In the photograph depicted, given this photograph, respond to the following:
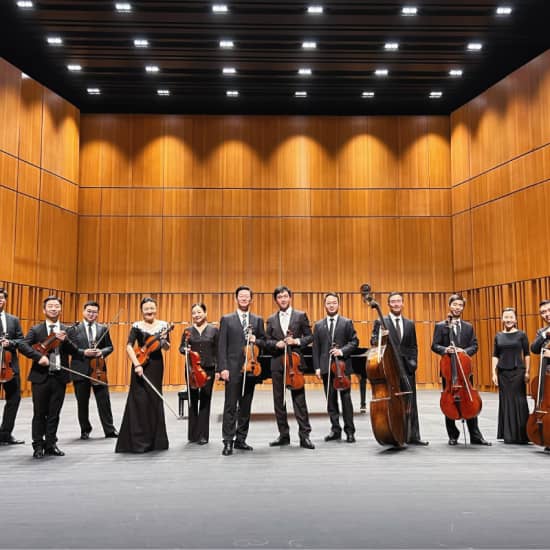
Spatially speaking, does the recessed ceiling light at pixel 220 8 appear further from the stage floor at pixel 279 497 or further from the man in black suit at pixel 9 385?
the stage floor at pixel 279 497

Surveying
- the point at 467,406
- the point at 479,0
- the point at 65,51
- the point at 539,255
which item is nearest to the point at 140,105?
the point at 65,51

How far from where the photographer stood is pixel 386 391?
15.0 ft

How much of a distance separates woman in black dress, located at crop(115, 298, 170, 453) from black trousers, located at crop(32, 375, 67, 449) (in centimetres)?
56

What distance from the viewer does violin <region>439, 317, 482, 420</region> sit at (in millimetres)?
4832

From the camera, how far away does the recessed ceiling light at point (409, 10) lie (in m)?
9.38

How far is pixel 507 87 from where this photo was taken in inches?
455

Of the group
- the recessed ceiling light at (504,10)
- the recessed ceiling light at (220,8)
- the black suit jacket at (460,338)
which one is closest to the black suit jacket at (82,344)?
the black suit jacket at (460,338)

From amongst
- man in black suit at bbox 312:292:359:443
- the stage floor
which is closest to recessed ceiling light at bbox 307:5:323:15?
man in black suit at bbox 312:292:359:443

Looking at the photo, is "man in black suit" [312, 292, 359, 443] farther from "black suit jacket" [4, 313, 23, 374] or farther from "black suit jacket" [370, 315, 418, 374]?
"black suit jacket" [4, 313, 23, 374]

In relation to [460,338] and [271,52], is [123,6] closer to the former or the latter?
[271,52]

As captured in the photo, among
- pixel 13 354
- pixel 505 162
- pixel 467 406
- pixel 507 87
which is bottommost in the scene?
pixel 467 406

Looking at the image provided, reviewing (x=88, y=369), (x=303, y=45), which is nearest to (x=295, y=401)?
(x=88, y=369)

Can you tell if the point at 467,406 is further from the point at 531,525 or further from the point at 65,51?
the point at 65,51

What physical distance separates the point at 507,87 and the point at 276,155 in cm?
513
